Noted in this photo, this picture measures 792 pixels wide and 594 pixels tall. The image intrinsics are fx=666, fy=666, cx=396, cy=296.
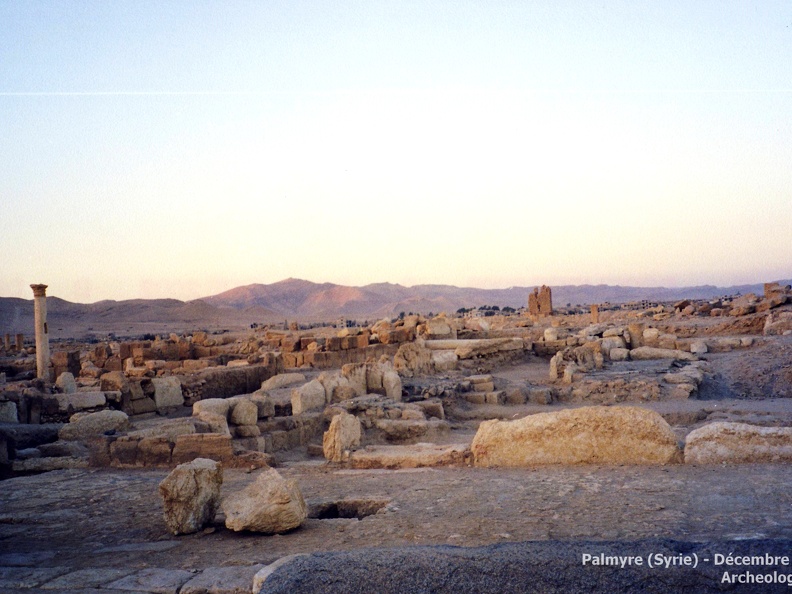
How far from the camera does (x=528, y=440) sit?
6512 millimetres

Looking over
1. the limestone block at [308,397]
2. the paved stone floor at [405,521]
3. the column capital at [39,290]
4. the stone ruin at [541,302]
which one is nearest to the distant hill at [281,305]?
the stone ruin at [541,302]

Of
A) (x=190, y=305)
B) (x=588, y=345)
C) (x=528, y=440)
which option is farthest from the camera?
(x=190, y=305)

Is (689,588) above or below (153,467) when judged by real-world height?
above

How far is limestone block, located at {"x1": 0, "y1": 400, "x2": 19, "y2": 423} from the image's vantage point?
386 inches

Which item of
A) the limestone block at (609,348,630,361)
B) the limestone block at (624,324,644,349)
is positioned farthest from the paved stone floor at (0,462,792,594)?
the limestone block at (624,324,644,349)

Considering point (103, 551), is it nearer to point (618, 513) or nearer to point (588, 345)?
point (618, 513)

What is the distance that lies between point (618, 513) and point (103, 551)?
12.1 feet

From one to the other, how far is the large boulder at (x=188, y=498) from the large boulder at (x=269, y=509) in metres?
0.28

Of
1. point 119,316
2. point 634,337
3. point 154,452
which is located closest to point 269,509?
point 154,452

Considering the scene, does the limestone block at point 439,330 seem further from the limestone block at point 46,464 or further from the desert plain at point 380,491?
the limestone block at point 46,464

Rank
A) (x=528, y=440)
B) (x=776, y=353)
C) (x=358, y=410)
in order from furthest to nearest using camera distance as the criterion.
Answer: (x=776, y=353) → (x=358, y=410) → (x=528, y=440)

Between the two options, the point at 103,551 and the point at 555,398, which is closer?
the point at 103,551

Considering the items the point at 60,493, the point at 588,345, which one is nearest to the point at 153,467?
the point at 60,493

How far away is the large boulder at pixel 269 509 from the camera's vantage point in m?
4.90
